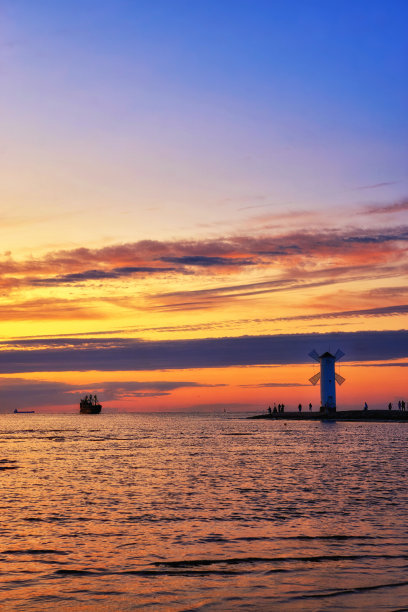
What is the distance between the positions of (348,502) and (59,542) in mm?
12985

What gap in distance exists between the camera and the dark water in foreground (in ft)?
44.9

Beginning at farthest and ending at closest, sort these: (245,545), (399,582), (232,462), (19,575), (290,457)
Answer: (290,457) < (232,462) < (245,545) < (19,575) < (399,582)

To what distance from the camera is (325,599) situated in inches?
519

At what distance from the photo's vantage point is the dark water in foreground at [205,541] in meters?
13.7

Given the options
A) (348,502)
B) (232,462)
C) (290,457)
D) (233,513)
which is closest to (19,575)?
(233,513)

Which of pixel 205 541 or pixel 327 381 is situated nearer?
pixel 205 541

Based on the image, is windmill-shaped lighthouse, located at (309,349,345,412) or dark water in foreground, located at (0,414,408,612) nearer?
dark water in foreground, located at (0,414,408,612)

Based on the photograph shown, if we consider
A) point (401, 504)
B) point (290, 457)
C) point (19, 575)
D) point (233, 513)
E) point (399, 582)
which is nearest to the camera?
point (399, 582)

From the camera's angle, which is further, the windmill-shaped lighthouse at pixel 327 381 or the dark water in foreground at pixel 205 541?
the windmill-shaped lighthouse at pixel 327 381

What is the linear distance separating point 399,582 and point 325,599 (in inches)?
86.3

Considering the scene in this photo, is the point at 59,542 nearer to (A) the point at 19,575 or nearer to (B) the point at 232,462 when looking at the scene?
(A) the point at 19,575

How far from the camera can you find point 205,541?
765 inches

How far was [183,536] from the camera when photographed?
20312mm

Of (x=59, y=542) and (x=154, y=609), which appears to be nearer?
(x=154, y=609)
